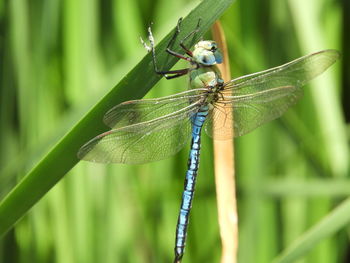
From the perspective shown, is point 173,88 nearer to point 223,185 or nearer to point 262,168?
point 262,168

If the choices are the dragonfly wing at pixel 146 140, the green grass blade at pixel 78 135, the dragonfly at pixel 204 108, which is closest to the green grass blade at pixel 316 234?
the dragonfly at pixel 204 108

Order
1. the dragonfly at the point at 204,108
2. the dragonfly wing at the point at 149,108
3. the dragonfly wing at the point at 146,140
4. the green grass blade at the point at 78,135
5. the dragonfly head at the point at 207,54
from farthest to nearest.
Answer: the dragonfly head at the point at 207,54 < the dragonfly at the point at 204,108 < the dragonfly wing at the point at 146,140 < the dragonfly wing at the point at 149,108 < the green grass blade at the point at 78,135

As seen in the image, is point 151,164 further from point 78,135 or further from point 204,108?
point 78,135

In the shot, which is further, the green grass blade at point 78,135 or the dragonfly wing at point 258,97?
the dragonfly wing at point 258,97

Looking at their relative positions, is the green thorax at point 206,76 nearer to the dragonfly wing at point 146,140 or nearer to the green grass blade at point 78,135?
the dragonfly wing at point 146,140

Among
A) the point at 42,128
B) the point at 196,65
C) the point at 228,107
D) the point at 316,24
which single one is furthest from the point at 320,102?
the point at 42,128

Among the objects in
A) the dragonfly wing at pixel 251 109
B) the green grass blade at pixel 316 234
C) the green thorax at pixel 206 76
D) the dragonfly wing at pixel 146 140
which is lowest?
the green grass blade at pixel 316 234

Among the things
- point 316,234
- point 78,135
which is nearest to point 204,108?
point 316,234

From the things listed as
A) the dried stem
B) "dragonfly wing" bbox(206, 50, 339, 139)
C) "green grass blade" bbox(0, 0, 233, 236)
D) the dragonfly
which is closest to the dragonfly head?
the dragonfly
